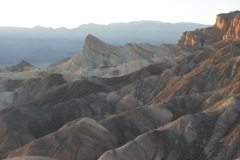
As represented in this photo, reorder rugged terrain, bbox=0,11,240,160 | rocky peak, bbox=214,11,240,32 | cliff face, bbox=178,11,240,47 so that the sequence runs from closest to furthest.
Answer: rugged terrain, bbox=0,11,240,160, cliff face, bbox=178,11,240,47, rocky peak, bbox=214,11,240,32

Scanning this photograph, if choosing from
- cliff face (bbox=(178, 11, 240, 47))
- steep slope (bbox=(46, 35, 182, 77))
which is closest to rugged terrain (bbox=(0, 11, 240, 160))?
cliff face (bbox=(178, 11, 240, 47))

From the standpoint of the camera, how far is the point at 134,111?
222ft

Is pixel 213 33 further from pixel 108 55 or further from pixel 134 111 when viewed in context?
pixel 134 111

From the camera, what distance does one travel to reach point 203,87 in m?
82.9

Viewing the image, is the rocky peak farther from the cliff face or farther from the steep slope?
the steep slope

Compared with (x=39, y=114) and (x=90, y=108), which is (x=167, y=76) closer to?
(x=90, y=108)

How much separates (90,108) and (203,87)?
21423mm

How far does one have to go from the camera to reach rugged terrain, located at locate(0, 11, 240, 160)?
5294 centimetres

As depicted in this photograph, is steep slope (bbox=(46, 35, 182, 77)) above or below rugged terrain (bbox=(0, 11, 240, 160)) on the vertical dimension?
below

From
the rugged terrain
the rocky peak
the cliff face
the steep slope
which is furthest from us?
the steep slope

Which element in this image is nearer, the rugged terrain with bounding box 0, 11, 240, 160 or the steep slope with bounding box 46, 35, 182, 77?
the rugged terrain with bounding box 0, 11, 240, 160

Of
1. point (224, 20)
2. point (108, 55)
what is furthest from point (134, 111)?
point (108, 55)

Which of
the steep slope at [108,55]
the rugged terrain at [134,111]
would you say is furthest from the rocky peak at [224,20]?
the steep slope at [108,55]

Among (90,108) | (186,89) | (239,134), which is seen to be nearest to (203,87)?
(186,89)
